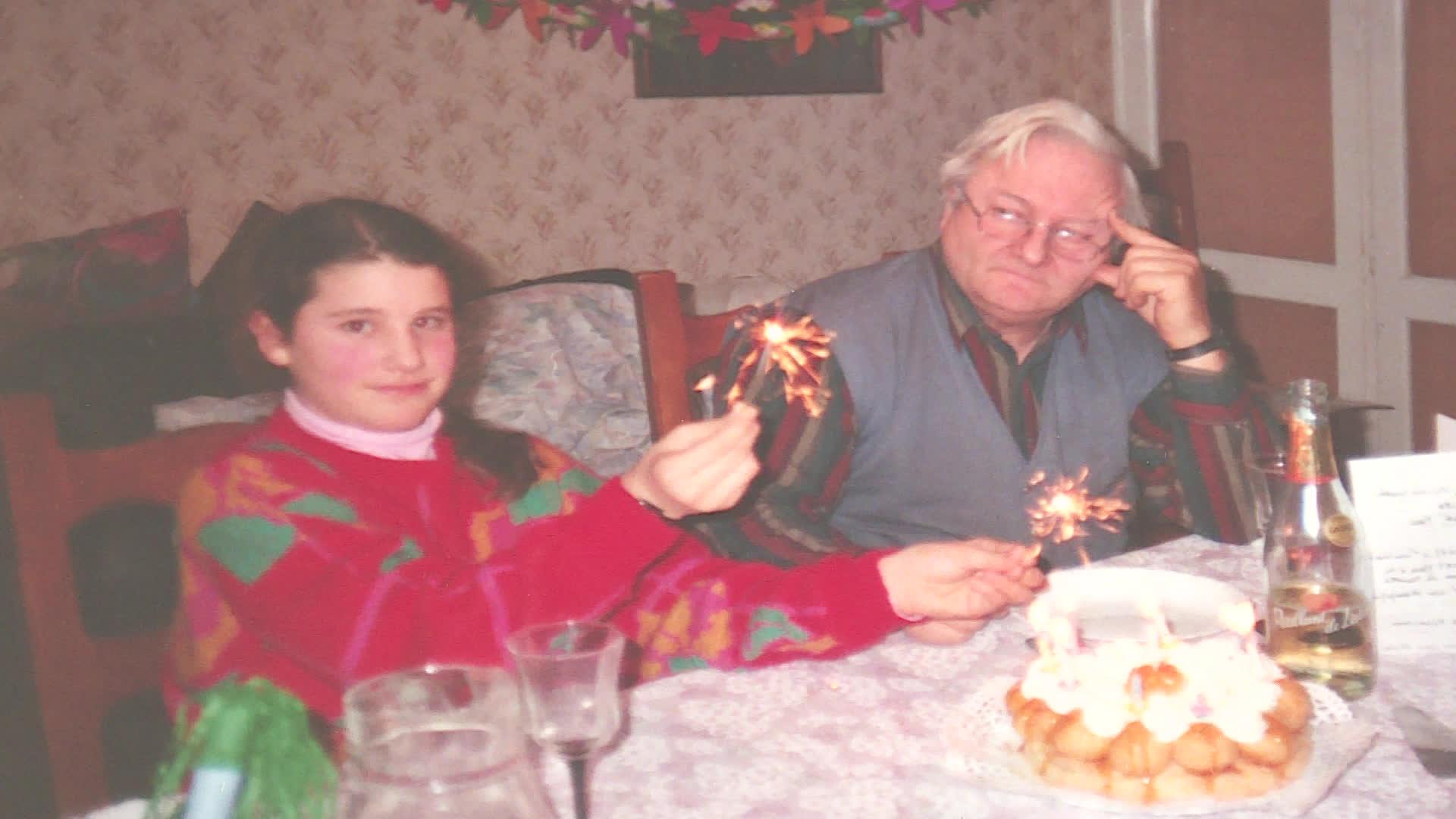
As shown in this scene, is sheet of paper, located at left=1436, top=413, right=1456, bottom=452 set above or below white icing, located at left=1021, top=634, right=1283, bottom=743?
above

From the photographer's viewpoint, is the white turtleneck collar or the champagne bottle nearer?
the champagne bottle

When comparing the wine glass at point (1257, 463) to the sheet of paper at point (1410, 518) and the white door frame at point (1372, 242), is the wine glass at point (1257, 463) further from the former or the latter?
the white door frame at point (1372, 242)

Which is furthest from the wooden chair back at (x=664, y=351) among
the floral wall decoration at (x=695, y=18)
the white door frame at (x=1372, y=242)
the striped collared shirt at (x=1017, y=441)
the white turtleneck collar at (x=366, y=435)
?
the white door frame at (x=1372, y=242)

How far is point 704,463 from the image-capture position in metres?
0.96

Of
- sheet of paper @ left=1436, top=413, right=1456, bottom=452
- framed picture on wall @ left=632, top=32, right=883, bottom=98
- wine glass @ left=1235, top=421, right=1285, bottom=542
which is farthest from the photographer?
framed picture on wall @ left=632, top=32, right=883, bottom=98

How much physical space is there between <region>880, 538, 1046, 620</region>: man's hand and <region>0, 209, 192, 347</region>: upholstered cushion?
1.26 metres

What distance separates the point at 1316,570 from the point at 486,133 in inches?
90.4

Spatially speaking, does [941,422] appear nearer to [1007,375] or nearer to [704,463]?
[1007,375]

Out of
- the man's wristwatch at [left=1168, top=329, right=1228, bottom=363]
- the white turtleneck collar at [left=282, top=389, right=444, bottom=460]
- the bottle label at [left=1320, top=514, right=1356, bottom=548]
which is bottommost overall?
the bottle label at [left=1320, top=514, right=1356, bottom=548]

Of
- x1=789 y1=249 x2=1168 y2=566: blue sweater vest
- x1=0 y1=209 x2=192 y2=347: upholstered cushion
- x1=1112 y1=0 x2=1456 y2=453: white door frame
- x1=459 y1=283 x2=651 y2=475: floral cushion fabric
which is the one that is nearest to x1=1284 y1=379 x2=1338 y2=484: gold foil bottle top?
x1=789 y1=249 x2=1168 y2=566: blue sweater vest

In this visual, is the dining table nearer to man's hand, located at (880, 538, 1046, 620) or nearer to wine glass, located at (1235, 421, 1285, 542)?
man's hand, located at (880, 538, 1046, 620)

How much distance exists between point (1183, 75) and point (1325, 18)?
1.64 ft

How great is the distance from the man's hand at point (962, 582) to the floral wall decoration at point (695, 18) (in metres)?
2.17

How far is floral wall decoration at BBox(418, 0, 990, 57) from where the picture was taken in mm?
2914
